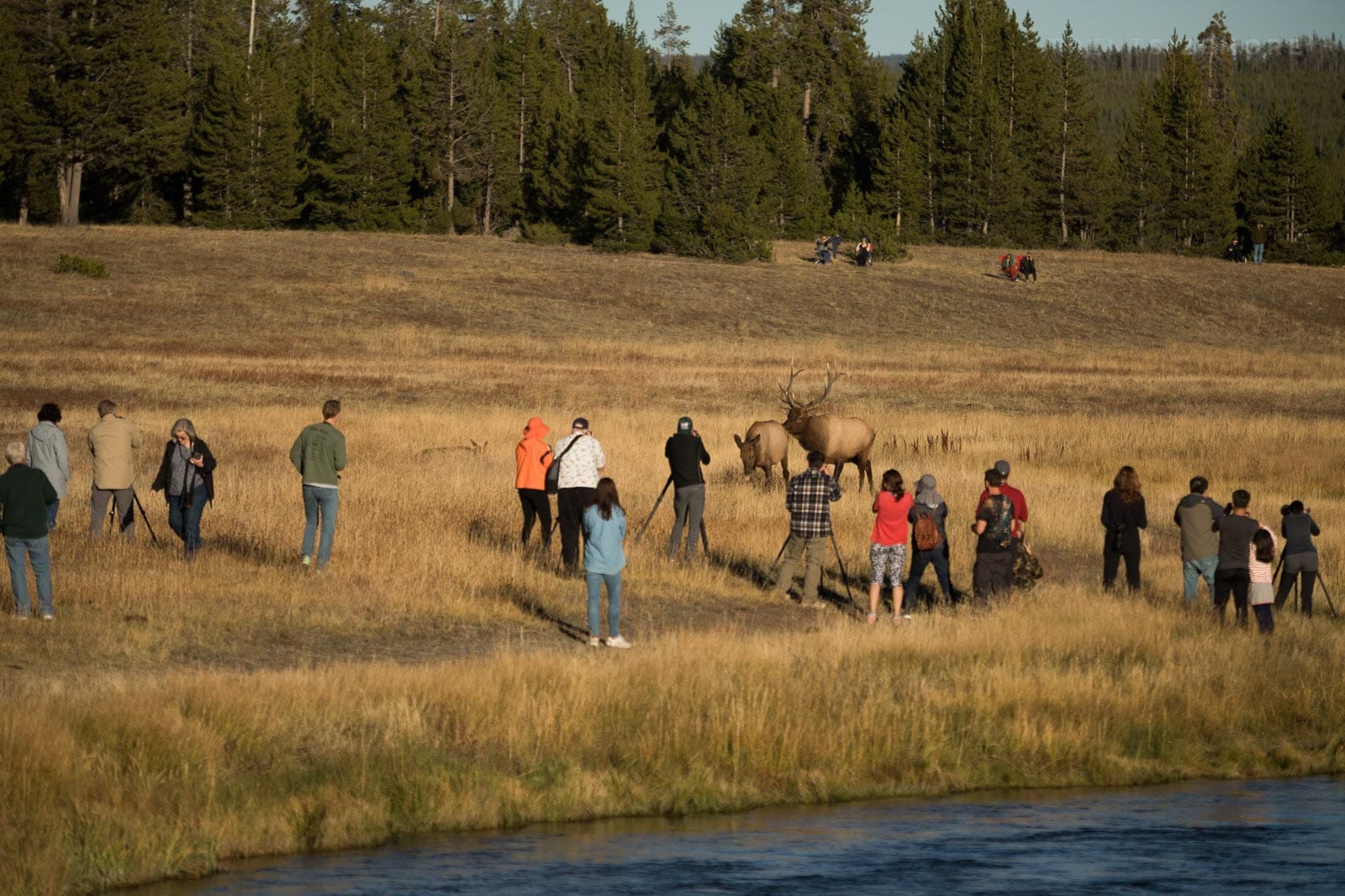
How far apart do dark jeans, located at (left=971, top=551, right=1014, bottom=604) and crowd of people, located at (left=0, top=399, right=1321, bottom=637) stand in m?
0.02

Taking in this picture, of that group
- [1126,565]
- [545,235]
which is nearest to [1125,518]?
[1126,565]

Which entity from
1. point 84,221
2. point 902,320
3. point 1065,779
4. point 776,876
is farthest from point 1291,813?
point 84,221

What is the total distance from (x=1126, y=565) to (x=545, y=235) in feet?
206

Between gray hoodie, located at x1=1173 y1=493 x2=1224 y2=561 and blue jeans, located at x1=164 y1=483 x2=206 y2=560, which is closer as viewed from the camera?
gray hoodie, located at x1=1173 y1=493 x2=1224 y2=561

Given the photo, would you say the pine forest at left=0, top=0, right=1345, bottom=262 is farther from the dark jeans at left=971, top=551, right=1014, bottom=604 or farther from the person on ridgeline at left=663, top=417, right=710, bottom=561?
the dark jeans at left=971, top=551, right=1014, bottom=604

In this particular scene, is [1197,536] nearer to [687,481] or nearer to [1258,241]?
[687,481]

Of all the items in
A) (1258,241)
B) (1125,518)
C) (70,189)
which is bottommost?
(1125,518)

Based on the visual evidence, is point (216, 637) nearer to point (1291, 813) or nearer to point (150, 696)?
point (150, 696)

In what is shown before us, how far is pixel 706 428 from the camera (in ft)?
116

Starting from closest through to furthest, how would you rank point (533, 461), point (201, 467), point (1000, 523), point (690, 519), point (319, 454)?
point (1000, 523), point (319, 454), point (201, 467), point (533, 461), point (690, 519)

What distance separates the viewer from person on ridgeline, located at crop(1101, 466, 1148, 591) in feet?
55.5

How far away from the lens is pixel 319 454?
1711 centimetres

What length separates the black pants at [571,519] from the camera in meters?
17.6

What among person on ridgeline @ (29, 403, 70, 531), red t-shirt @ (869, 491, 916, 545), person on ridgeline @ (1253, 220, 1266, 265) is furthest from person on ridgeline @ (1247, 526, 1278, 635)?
person on ridgeline @ (1253, 220, 1266, 265)
